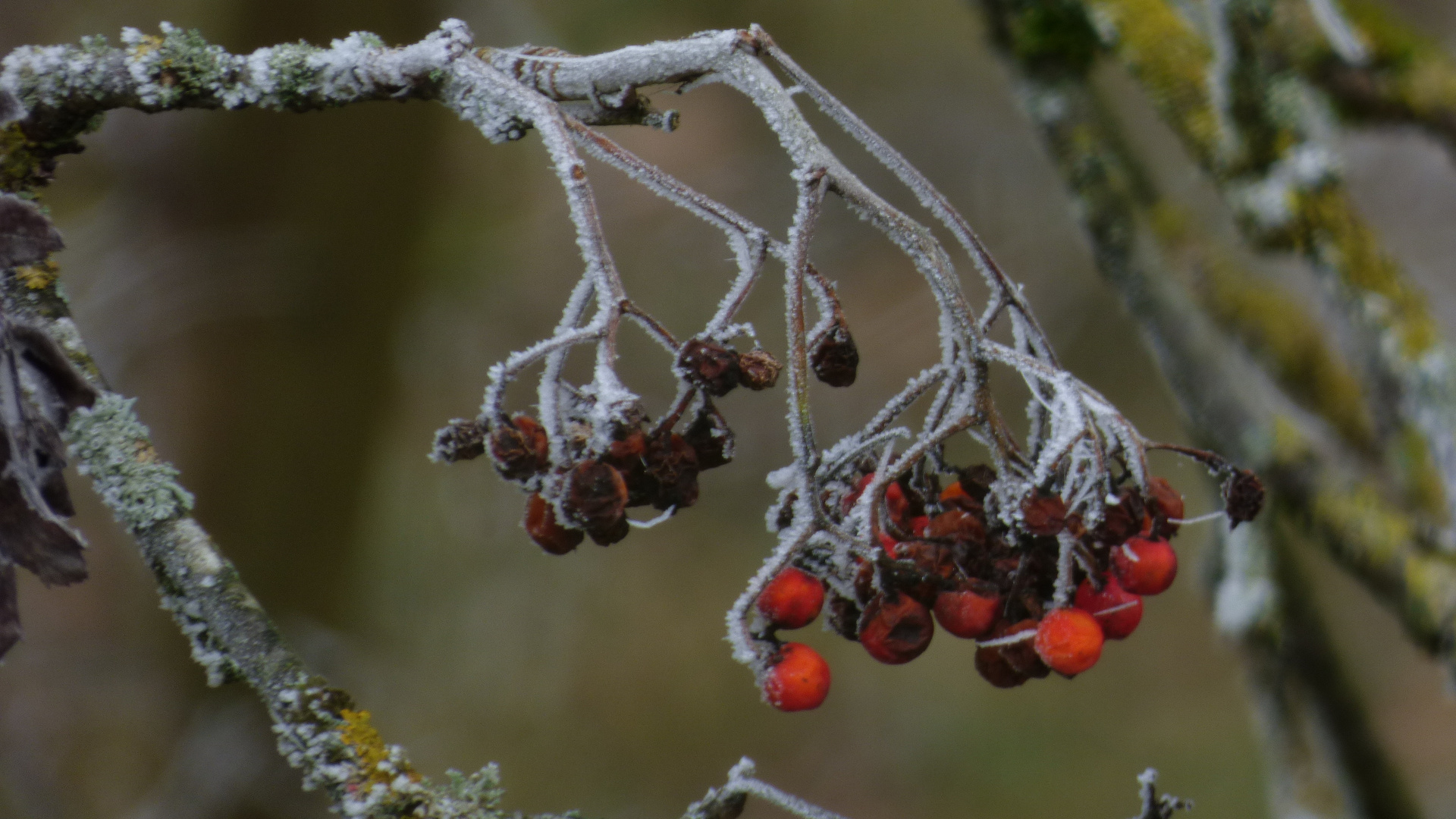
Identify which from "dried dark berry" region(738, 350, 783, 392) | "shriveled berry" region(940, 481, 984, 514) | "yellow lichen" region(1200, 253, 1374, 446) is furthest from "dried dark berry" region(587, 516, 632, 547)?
"yellow lichen" region(1200, 253, 1374, 446)

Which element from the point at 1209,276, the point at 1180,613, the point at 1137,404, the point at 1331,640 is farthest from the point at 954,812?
the point at 1209,276

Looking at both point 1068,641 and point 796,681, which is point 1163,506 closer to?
point 1068,641

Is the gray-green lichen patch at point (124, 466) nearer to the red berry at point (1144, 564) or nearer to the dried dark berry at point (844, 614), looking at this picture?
the dried dark berry at point (844, 614)

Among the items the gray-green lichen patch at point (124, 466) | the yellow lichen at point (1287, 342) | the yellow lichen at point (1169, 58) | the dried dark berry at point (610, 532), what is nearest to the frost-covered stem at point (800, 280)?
the dried dark berry at point (610, 532)

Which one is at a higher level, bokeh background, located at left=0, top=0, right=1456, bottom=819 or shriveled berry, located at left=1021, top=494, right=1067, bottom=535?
bokeh background, located at left=0, top=0, right=1456, bottom=819

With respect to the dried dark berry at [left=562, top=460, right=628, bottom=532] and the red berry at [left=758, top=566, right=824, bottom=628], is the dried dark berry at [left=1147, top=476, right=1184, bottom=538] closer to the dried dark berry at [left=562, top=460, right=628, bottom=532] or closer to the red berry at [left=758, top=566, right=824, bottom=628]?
the red berry at [left=758, top=566, right=824, bottom=628]

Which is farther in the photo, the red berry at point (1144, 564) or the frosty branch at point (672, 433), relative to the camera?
the red berry at point (1144, 564)
